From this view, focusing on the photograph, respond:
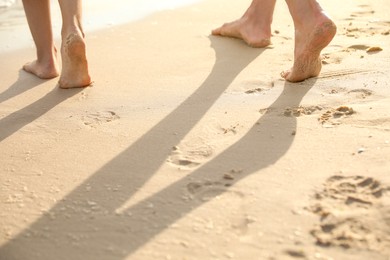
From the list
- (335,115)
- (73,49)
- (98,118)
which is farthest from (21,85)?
(335,115)

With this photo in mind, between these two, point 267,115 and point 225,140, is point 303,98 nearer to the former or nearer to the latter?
point 267,115

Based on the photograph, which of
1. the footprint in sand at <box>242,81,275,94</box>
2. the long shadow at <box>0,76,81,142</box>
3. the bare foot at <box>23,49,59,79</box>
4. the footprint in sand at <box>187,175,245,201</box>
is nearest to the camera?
the footprint in sand at <box>187,175,245,201</box>

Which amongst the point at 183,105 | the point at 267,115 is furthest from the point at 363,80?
the point at 183,105

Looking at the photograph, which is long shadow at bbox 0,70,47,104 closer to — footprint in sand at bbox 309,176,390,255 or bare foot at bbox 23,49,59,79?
bare foot at bbox 23,49,59,79

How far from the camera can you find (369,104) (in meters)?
1.81

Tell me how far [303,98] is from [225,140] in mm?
473

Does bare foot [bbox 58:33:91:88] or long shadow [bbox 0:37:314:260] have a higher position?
bare foot [bbox 58:33:91:88]

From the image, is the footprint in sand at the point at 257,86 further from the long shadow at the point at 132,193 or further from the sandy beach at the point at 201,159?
the long shadow at the point at 132,193

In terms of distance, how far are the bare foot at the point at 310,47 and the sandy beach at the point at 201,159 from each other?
52mm

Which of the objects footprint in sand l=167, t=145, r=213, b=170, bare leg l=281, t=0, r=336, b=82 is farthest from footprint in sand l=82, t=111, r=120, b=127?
bare leg l=281, t=0, r=336, b=82

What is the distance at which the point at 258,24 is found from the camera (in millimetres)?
2715

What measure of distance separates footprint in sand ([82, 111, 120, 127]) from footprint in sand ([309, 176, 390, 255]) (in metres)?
0.92

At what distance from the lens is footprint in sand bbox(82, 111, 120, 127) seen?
1.88 meters

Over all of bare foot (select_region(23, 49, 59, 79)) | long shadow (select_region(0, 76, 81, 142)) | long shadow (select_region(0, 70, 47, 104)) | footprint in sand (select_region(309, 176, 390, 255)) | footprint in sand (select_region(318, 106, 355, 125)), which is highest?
bare foot (select_region(23, 49, 59, 79))
